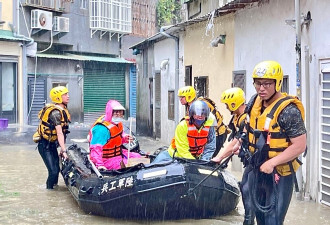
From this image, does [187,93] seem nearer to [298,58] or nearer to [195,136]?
[298,58]

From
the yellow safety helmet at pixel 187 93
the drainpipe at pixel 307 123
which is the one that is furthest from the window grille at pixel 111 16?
the drainpipe at pixel 307 123

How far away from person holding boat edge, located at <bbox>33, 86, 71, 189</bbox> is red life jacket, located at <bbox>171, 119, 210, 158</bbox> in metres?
2.42

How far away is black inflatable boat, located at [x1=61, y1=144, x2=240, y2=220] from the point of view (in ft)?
23.5

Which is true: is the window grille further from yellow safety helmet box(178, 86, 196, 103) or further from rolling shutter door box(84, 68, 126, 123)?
yellow safety helmet box(178, 86, 196, 103)

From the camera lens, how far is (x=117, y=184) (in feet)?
24.2

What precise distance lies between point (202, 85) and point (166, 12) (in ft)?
65.1

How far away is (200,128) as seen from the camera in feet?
24.9

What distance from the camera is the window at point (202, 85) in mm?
13771

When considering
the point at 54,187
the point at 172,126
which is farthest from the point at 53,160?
the point at 172,126

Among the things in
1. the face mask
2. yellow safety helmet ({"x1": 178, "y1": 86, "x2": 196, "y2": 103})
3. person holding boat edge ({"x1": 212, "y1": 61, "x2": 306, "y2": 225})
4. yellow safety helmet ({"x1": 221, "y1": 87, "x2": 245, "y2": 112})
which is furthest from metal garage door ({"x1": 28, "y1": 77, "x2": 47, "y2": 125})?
person holding boat edge ({"x1": 212, "y1": 61, "x2": 306, "y2": 225})

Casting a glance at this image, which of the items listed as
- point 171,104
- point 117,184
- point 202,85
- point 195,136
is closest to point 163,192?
point 117,184

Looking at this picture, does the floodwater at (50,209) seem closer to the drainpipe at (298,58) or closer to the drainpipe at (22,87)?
the drainpipe at (298,58)

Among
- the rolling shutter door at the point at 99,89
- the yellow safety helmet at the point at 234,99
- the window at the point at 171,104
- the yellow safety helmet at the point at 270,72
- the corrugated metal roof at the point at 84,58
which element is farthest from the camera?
the rolling shutter door at the point at 99,89

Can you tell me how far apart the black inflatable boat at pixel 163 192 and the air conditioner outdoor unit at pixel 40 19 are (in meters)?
18.9
